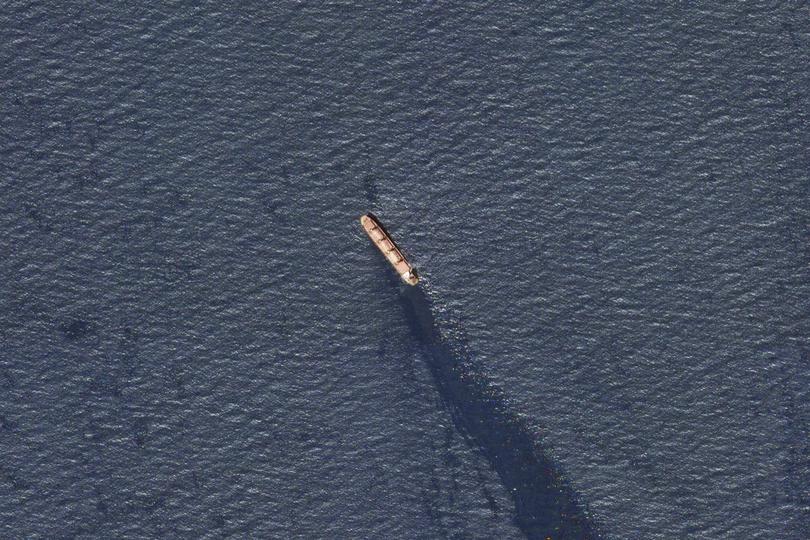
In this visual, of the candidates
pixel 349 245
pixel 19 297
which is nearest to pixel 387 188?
pixel 349 245

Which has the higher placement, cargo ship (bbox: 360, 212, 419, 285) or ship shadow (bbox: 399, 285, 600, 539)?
cargo ship (bbox: 360, 212, 419, 285)

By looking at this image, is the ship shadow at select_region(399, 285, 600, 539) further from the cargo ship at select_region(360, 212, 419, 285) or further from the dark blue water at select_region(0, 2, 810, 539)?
the cargo ship at select_region(360, 212, 419, 285)

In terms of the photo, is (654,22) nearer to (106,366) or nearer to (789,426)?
(789,426)

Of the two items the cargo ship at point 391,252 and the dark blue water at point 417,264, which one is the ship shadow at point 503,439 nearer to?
the dark blue water at point 417,264

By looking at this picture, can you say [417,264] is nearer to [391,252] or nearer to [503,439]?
[391,252]

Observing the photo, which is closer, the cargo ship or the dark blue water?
the dark blue water

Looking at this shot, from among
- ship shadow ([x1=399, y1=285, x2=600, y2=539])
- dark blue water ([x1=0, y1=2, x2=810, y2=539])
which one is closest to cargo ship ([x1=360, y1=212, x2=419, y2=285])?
dark blue water ([x1=0, y1=2, x2=810, y2=539])

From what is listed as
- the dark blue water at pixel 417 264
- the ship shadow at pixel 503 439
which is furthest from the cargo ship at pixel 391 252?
the ship shadow at pixel 503 439
